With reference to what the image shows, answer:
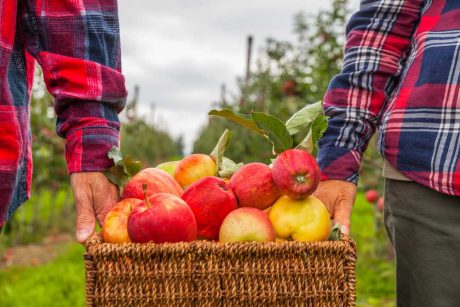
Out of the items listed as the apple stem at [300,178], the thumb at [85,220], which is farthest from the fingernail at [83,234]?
the apple stem at [300,178]

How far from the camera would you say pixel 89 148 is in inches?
62.0

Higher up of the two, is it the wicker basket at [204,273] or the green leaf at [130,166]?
the green leaf at [130,166]

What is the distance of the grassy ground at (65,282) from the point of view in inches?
174

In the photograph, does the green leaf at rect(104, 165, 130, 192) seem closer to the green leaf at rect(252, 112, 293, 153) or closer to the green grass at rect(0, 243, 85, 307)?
the green leaf at rect(252, 112, 293, 153)

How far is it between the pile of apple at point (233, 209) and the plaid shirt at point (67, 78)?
20 centimetres

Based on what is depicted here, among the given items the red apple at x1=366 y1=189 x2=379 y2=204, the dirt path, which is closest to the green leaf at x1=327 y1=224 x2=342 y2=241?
the red apple at x1=366 y1=189 x2=379 y2=204

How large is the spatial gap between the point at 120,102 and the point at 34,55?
0.77 feet

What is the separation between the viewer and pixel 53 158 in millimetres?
7668

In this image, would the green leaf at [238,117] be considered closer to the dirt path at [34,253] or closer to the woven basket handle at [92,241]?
the woven basket handle at [92,241]

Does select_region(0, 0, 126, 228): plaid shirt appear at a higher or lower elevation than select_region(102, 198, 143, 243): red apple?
higher

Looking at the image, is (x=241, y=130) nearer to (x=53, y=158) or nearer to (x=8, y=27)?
(x=53, y=158)

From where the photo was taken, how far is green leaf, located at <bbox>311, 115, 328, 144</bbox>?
1423mm

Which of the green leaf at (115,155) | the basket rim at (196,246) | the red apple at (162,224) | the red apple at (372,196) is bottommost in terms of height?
the red apple at (372,196)

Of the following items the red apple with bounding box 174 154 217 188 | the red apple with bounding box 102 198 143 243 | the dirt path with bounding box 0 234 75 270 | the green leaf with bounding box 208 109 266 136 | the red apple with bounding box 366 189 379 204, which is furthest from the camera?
the dirt path with bounding box 0 234 75 270
